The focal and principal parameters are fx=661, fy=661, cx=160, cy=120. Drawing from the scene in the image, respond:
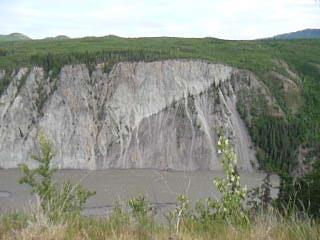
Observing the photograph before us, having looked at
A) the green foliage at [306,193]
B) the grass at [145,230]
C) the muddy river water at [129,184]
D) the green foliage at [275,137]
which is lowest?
the muddy river water at [129,184]

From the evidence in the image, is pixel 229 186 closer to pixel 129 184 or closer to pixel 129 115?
pixel 129 184

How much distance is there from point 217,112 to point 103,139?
686 cm

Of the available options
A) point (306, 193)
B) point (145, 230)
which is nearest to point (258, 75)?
point (306, 193)

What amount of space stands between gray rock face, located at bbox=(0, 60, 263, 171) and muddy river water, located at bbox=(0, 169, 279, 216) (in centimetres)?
158

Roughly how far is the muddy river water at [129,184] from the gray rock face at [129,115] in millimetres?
1578

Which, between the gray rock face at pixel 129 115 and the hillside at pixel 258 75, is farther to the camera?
the hillside at pixel 258 75

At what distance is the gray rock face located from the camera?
36438 millimetres

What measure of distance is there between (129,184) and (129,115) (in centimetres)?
865

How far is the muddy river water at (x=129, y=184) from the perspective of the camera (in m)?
25.3

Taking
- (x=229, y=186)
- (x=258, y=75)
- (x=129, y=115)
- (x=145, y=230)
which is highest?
(x=258, y=75)

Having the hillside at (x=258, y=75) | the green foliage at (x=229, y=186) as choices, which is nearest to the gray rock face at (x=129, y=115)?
the hillside at (x=258, y=75)

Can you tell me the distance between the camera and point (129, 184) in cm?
3030

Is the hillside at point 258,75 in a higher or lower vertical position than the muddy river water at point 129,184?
higher

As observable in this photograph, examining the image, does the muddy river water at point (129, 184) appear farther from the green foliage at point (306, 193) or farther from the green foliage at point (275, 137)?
the green foliage at point (306, 193)
